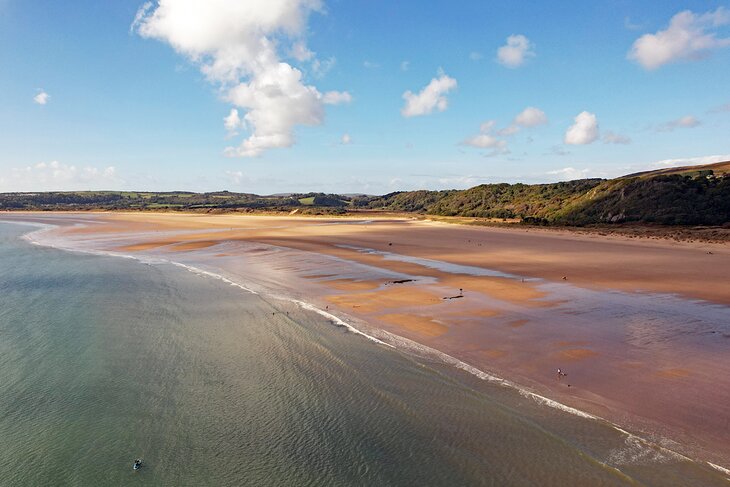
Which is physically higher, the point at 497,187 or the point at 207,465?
the point at 497,187

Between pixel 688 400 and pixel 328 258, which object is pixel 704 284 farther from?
pixel 328 258

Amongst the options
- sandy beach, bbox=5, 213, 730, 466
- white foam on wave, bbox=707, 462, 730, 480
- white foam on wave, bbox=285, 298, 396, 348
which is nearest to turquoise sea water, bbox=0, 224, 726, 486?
white foam on wave, bbox=707, 462, 730, 480

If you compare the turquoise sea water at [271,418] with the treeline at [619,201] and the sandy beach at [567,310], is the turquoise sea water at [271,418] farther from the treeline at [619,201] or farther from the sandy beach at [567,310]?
the treeline at [619,201]

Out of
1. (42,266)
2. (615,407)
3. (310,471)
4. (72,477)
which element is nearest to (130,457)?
(72,477)

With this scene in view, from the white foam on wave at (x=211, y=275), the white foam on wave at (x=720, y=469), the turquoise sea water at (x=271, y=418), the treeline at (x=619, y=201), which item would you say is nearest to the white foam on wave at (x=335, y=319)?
the turquoise sea water at (x=271, y=418)

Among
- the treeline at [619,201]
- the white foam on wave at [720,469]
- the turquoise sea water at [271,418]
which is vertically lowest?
the turquoise sea water at [271,418]

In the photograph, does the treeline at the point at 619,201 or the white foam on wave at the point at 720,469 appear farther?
the treeline at the point at 619,201
